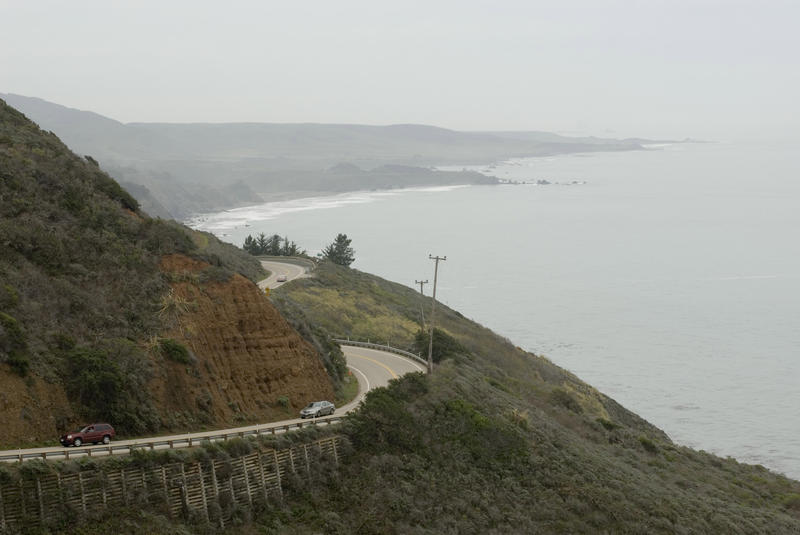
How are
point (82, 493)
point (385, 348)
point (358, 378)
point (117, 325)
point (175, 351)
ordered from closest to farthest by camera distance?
point (82, 493), point (175, 351), point (117, 325), point (358, 378), point (385, 348)

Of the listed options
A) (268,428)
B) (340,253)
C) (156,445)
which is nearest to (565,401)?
(268,428)

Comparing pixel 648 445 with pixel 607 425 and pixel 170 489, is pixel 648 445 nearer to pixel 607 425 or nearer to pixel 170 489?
pixel 607 425

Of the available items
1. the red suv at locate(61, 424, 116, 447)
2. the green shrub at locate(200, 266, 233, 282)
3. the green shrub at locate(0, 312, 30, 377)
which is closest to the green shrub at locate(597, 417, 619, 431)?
the green shrub at locate(200, 266, 233, 282)

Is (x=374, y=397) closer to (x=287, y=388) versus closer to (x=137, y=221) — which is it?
(x=287, y=388)

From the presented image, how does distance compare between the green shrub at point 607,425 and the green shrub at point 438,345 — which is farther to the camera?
the green shrub at point 607,425

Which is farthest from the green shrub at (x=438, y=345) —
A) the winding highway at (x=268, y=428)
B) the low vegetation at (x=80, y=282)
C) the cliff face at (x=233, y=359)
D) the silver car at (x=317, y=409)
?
the silver car at (x=317, y=409)

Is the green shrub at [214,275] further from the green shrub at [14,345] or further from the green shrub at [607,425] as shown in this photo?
the green shrub at [607,425]
